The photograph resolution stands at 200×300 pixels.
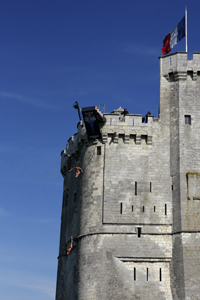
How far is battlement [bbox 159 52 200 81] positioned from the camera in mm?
38812

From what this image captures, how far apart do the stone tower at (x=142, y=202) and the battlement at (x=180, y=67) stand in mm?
70

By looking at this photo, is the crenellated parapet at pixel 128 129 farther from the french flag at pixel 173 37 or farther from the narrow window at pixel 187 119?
the french flag at pixel 173 37

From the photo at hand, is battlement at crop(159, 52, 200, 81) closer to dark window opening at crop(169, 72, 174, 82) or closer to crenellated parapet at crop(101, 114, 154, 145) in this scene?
dark window opening at crop(169, 72, 174, 82)

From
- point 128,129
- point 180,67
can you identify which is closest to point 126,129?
point 128,129

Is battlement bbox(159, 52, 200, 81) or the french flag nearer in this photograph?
battlement bbox(159, 52, 200, 81)

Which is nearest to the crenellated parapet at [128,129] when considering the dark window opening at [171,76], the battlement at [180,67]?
the dark window opening at [171,76]

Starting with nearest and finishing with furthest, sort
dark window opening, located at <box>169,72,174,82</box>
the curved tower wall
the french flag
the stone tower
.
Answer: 1. the curved tower wall
2. the stone tower
3. dark window opening, located at <box>169,72,174,82</box>
4. the french flag

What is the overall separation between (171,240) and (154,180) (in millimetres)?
4146

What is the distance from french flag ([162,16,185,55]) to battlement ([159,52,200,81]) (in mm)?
911

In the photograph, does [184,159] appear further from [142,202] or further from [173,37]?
[173,37]

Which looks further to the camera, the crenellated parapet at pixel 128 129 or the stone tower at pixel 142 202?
the crenellated parapet at pixel 128 129

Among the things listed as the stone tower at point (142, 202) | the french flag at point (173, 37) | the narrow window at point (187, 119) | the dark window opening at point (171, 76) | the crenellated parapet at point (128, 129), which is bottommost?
the stone tower at point (142, 202)

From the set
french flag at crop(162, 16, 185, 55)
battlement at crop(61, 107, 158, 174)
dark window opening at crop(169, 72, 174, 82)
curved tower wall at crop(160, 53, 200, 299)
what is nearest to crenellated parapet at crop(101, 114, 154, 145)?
battlement at crop(61, 107, 158, 174)

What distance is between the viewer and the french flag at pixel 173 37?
39.4 meters
